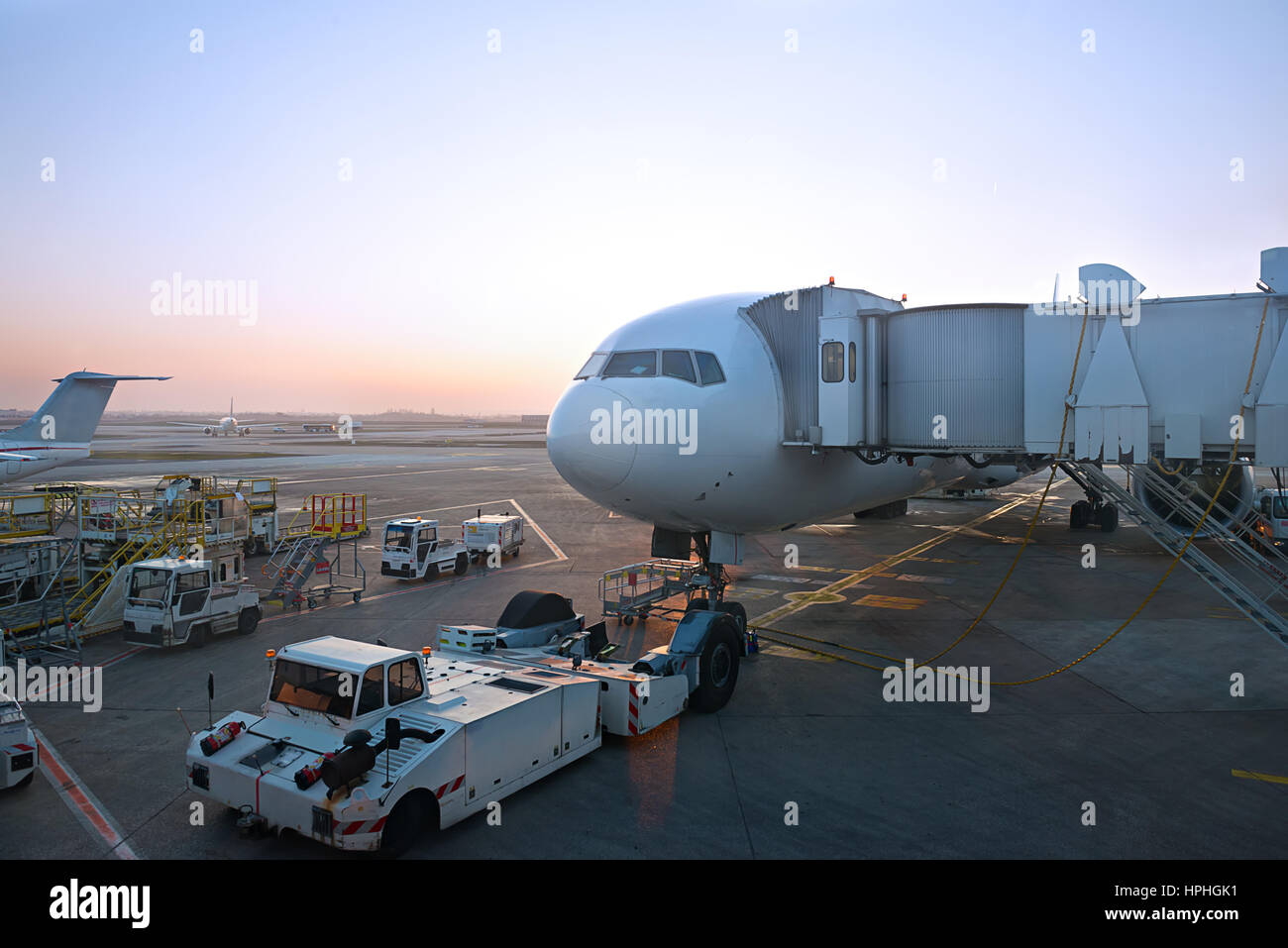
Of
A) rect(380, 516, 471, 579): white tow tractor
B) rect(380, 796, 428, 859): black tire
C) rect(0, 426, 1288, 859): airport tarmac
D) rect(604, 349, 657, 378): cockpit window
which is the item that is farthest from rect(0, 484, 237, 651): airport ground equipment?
rect(604, 349, 657, 378): cockpit window

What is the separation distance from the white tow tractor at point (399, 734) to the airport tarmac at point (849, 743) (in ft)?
1.67

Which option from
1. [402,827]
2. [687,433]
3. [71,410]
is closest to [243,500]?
[71,410]

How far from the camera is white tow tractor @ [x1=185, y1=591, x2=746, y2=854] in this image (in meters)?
8.37

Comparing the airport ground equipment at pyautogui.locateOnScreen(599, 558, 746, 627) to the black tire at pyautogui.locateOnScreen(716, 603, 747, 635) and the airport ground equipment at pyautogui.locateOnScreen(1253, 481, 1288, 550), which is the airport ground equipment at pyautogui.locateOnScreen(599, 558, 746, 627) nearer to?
the black tire at pyautogui.locateOnScreen(716, 603, 747, 635)

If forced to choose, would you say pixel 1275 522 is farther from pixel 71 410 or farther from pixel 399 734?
pixel 71 410

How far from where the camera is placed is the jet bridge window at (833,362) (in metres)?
14.2

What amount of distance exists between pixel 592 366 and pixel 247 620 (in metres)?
11.4

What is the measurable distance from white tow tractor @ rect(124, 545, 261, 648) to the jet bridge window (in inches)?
584

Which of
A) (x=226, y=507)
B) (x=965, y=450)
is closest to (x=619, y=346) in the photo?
(x=965, y=450)

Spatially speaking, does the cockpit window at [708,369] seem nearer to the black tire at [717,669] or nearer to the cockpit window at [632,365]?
the cockpit window at [632,365]

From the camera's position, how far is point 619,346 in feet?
47.4

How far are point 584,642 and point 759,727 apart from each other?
3.65m

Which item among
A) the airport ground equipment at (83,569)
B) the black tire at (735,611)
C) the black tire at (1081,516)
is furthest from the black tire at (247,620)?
the black tire at (1081,516)

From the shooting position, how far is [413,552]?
25.2m
